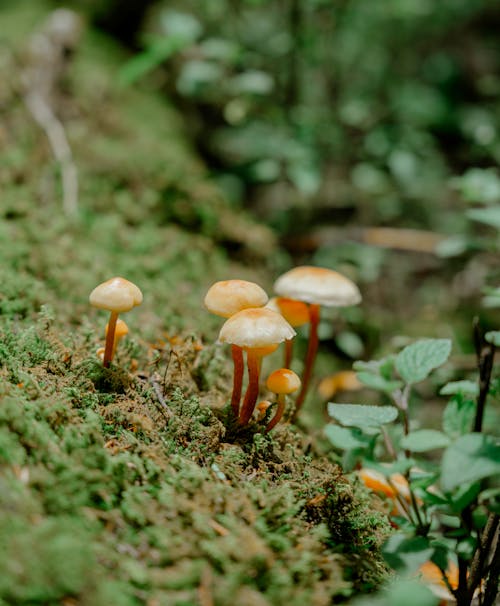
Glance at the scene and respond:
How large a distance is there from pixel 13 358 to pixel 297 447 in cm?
99

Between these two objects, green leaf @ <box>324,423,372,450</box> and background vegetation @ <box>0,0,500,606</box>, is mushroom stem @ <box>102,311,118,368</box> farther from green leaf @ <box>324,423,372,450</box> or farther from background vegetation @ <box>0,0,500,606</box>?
green leaf @ <box>324,423,372,450</box>

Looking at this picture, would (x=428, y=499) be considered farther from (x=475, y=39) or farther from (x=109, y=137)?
(x=475, y=39)

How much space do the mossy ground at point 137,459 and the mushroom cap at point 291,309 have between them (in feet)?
1.06

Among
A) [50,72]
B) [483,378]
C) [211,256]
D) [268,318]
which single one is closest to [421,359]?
[483,378]

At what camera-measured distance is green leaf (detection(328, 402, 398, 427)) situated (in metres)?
1.32

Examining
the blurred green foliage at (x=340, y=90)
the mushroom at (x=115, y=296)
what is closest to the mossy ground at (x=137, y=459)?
the mushroom at (x=115, y=296)

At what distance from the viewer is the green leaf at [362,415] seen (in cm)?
132

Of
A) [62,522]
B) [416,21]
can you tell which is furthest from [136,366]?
[416,21]

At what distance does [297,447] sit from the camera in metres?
1.84

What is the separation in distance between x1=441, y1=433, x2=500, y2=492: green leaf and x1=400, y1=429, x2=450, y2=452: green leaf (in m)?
0.04

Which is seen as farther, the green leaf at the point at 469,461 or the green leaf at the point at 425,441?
the green leaf at the point at 425,441

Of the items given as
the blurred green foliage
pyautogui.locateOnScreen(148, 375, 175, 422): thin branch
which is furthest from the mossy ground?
the blurred green foliage

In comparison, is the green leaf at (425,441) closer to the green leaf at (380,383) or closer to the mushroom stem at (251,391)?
the green leaf at (380,383)

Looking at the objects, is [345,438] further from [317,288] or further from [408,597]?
[317,288]
